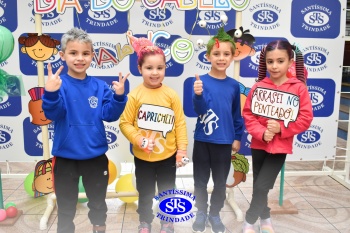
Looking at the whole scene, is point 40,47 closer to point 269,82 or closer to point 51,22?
point 51,22

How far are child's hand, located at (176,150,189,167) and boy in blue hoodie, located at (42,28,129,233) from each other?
457mm

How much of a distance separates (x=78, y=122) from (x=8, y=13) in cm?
170

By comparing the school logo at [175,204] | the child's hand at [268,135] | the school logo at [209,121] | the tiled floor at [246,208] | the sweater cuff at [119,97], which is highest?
the sweater cuff at [119,97]

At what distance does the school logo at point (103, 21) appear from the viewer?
313 cm

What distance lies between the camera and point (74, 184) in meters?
2.10

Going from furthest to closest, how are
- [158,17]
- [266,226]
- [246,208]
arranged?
[158,17] → [246,208] → [266,226]

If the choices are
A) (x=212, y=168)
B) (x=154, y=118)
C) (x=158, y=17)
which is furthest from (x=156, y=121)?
(x=158, y=17)

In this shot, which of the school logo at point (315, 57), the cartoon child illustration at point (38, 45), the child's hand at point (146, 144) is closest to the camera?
the child's hand at point (146, 144)

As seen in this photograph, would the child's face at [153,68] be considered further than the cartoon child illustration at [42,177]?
No

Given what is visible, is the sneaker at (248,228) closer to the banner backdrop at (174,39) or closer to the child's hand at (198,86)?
the child's hand at (198,86)

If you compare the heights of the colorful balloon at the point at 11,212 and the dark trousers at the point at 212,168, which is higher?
the dark trousers at the point at 212,168

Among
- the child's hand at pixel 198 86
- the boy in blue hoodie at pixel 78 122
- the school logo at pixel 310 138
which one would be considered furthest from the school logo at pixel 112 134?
the school logo at pixel 310 138

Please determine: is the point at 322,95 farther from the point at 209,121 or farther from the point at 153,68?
the point at 153,68

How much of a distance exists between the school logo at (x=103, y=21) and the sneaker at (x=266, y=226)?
1936mm
